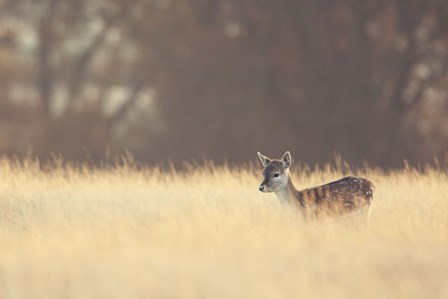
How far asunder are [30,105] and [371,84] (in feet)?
24.1

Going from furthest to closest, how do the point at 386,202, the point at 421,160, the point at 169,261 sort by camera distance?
the point at 421,160
the point at 386,202
the point at 169,261

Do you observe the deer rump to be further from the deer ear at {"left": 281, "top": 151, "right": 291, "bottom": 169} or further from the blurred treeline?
the blurred treeline

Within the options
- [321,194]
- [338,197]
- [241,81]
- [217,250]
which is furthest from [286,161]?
[241,81]

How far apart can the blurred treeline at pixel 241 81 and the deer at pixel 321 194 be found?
38.4ft

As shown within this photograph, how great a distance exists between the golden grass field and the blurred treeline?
9.51 meters

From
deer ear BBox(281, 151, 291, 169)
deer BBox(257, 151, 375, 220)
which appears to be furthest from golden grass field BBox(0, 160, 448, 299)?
deer ear BBox(281, 151, 291, 169)

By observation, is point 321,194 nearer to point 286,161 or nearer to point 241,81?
point 286,161

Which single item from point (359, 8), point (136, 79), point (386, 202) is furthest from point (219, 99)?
point (386, 202)

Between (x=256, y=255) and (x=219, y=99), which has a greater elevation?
(x=219, y=99)

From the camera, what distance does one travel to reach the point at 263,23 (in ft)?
77.0

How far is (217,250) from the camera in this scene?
923 centimetres

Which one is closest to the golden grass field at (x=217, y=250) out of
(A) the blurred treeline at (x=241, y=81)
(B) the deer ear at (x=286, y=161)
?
(B) the deer ear at (x=286, y=161)

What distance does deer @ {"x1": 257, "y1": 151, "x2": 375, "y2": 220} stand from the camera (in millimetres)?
11031

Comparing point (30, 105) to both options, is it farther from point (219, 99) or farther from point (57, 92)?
point (219, 99)
